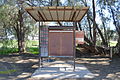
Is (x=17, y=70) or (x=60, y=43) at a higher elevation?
(x=60, y=43)

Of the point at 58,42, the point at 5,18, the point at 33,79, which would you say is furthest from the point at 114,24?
the point at 33,79

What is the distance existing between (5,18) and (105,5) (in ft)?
23.9

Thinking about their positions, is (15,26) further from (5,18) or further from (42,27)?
(42,27)

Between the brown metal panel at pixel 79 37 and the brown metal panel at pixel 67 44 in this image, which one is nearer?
the brown metal panel at pixel 79 37

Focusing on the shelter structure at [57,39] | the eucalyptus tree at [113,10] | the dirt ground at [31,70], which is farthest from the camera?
the eucalyptus tree at [113,10]

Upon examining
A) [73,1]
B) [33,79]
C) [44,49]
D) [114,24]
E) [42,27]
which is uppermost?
[73,1]

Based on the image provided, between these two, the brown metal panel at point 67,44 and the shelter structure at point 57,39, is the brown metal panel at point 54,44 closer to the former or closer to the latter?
the shelter structure at point 57,39

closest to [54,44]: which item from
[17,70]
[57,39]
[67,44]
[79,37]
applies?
[57,39]

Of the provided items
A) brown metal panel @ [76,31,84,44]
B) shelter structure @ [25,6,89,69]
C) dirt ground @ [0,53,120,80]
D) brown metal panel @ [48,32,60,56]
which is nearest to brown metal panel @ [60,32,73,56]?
shelter structure @ [25,6,89,69]

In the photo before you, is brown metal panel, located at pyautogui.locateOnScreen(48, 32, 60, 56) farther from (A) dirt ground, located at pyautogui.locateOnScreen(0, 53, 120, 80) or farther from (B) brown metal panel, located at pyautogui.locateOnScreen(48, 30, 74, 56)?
(A) dirt ground, located at pyautogui.locateOnScreen(0, 53, 120, 80)

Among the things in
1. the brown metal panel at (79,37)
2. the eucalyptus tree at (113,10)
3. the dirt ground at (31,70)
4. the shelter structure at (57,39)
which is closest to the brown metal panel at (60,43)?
the shelter structure at (57,39)

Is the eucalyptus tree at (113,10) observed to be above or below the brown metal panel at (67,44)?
above

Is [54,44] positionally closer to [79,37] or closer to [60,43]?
[60,43]

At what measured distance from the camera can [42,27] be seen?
676 centimetres
